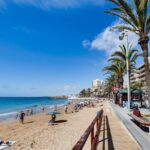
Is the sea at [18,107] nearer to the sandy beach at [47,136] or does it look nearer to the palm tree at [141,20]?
the sandy beach at [47,136]

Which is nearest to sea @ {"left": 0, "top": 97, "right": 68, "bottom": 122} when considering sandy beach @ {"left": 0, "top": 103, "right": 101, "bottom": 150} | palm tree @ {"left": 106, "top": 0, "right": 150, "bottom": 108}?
sandy beach @ {"left": 0, "top": 103, "right": 101, "bottom": 150}

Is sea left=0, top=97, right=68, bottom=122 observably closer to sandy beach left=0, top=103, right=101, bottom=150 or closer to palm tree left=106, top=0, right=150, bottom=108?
sandy beach left=0, top=103, right=101, bottom=150

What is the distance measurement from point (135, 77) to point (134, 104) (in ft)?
328

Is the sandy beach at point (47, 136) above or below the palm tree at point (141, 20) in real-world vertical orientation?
below

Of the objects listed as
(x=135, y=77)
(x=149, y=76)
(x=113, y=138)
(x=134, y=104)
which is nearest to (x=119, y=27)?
(x=149, y=76)

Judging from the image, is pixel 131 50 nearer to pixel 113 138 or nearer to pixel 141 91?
pixel 141 91

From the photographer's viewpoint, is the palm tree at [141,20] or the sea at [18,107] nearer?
the palm tree at [141,20]

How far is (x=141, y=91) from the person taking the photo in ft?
90.5

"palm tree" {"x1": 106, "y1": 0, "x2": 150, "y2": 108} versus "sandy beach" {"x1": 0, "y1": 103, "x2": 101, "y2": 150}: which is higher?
"palm tree" {"x1": 106, "y1": 0, "x2": 150, "y2": 108}

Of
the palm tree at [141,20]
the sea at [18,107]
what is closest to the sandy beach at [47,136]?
the palm tree at [141,20]

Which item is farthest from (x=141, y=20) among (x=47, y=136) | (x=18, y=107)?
(x=18, y=107)

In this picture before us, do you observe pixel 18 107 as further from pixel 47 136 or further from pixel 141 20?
pixel 141 20

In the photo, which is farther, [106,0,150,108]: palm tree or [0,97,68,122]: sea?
[0,97,68,122]: sea

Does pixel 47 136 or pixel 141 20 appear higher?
pixel 141 20
